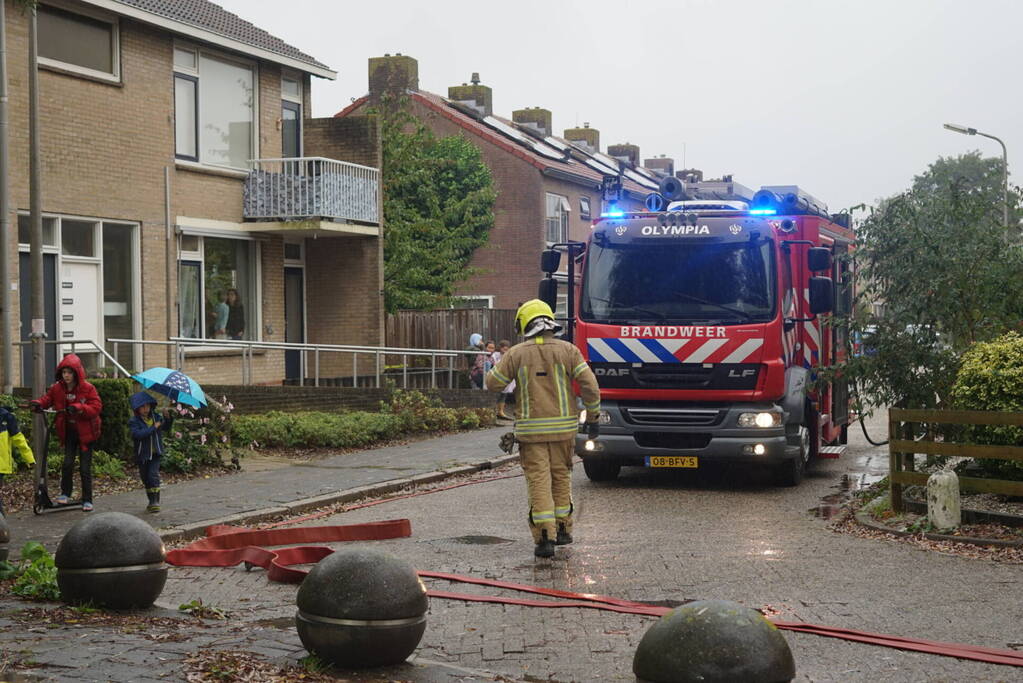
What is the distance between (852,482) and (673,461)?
8.01 feet

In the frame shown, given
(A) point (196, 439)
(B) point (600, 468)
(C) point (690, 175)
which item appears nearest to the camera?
(B) point (600, 468)

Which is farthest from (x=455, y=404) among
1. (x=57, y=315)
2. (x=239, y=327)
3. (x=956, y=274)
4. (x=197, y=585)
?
(x=197, y=585)

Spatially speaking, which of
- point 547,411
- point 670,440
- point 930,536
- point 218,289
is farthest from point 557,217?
point 547,411

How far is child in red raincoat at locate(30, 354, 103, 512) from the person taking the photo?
12219 millimetres

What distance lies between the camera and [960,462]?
12.2m

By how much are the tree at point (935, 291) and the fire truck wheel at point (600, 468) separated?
2719 millimetres

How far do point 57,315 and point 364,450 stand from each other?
196 inches

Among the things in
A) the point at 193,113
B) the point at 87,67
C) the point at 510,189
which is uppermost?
the point at 510,189

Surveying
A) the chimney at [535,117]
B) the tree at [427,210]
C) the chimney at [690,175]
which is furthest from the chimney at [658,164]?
the tree at [427,210]

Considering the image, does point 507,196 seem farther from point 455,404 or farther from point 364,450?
point 364,450

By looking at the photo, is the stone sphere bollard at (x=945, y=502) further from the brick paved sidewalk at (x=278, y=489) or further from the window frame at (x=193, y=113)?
the window frame at (x=193, y=113)

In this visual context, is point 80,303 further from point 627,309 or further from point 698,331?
point 698,331

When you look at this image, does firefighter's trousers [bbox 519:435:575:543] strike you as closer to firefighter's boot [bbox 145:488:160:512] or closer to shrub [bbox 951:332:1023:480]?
shrub [bbox 951:332:1023:480]

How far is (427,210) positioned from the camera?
39125 millimetres
